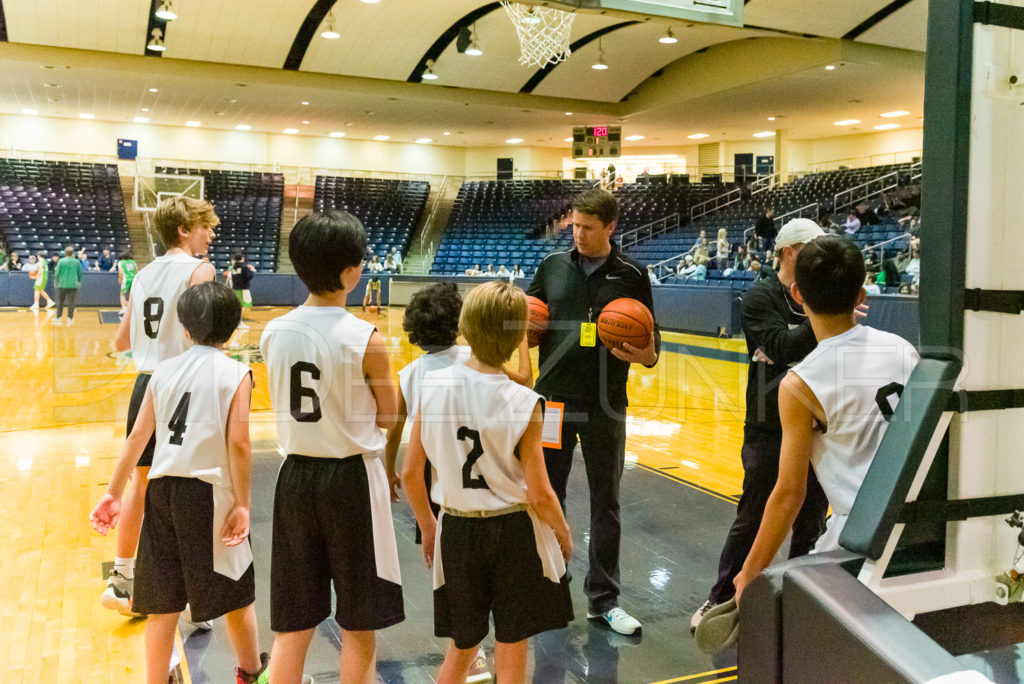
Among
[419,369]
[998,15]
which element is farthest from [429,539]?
[998,15]

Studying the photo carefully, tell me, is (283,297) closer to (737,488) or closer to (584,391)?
(737,488)

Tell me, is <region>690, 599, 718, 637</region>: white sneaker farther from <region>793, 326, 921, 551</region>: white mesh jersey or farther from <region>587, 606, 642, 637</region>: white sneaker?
<region>793, 326, 921, 551</region>: white mesh jersey

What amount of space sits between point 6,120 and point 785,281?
28.4 m

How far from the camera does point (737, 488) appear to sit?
18.1 feet

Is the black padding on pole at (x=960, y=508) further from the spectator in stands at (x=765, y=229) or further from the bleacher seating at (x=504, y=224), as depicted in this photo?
the bleacher seating at (x=504, y=224)

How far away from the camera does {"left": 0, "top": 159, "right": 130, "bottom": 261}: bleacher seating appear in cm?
2216

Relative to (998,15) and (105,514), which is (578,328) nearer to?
(105,514)

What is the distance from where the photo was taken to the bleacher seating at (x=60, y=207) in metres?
22.2

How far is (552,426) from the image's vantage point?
3.27 metres

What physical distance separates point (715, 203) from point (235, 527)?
23798 millimetres

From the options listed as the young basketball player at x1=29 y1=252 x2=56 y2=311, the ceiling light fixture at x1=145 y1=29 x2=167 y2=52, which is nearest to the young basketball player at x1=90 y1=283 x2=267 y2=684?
the ceiling light fixture at x1=145 y1=29 x2=167 y2=52

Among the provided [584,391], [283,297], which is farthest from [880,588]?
[283,297]

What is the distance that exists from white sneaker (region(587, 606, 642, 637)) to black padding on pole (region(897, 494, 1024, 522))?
1744mm

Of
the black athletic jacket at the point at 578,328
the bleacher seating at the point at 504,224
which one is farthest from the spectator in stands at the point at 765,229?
the black athletic jacket at the point at 578,328
